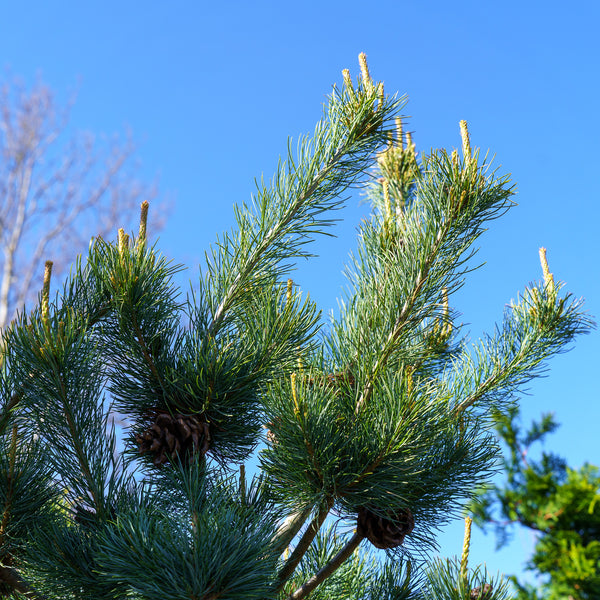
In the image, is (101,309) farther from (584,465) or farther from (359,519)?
(584,465)

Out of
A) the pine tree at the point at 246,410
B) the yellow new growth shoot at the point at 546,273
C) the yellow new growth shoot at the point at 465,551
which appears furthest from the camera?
the yellow new growth shoot at the point at 546,273

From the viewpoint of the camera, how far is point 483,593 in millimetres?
1291

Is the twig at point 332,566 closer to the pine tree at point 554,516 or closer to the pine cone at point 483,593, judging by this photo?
the pine cone at point 483,593

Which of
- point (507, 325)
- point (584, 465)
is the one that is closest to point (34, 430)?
point (507, 325)

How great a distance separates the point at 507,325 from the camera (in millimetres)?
1554

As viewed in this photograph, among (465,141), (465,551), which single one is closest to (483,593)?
(465,551)

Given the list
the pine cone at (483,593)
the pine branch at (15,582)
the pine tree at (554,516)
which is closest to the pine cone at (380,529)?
the pine cone at (483,593)

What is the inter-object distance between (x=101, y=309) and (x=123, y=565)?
1.55ft

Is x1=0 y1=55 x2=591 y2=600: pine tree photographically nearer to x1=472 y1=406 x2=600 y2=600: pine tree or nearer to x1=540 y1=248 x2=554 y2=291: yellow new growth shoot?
Answer: x1=540 y1=248 x2=554 y2=291: yellow new growth shoot

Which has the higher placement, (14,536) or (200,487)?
(200,487)

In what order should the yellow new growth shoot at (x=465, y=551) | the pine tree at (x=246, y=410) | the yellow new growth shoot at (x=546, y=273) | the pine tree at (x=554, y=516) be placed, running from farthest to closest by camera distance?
the pine tree at (x=554, y=516), the yellow new growth shoot at (x=546, y=273), the yellow new growth shoot at (x=465, y=551), the pine tree at (x=246, y=410)

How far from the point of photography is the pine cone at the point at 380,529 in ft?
3.77

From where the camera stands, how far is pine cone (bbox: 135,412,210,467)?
1129 millimetres

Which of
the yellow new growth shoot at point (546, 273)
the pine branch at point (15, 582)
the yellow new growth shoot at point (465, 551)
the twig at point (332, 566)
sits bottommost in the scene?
the pine branch at point (15, 582)
